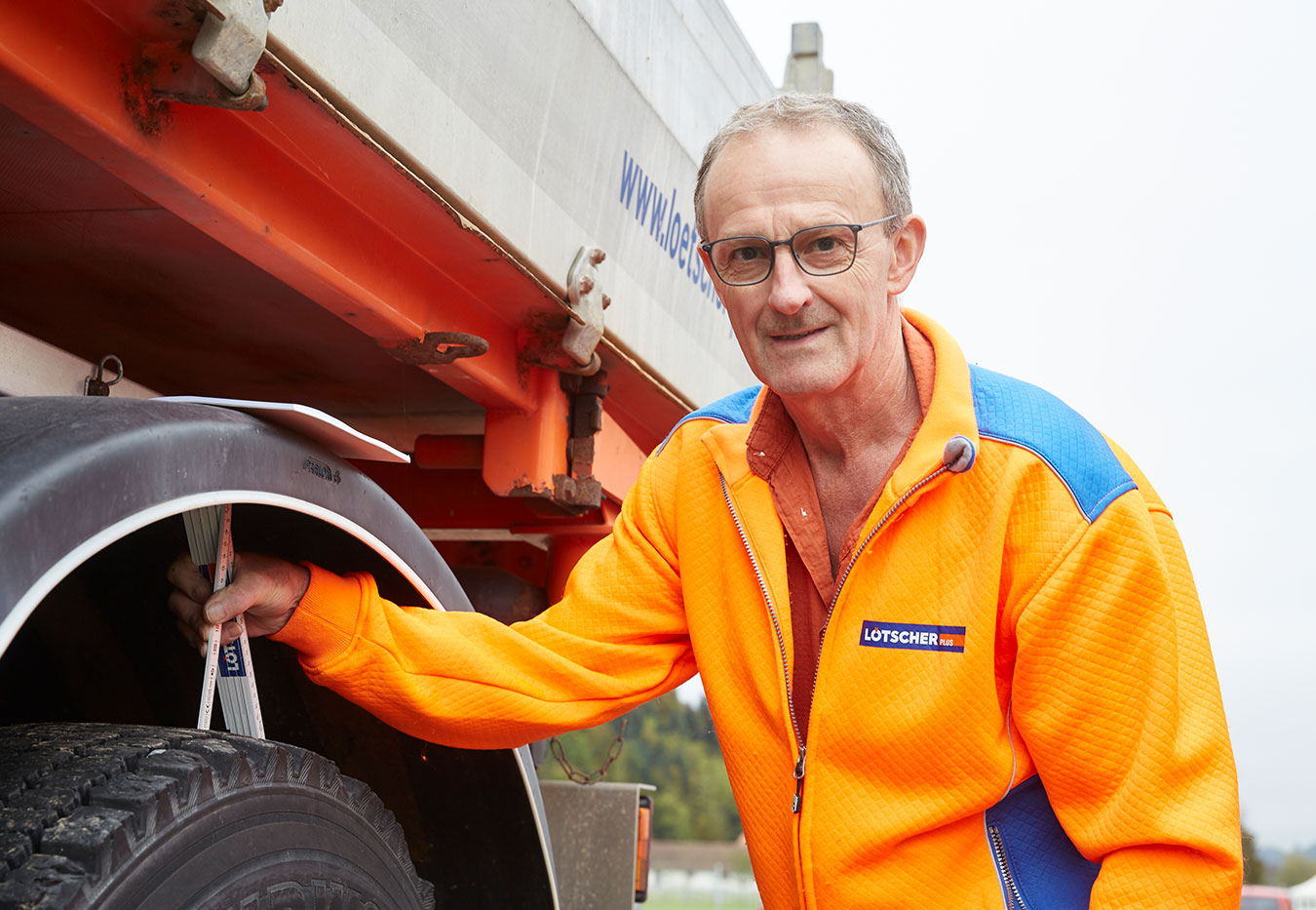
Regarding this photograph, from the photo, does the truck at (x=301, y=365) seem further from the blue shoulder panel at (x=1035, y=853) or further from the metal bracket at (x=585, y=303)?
the blue shoulder panel at (x=1035, y=853)

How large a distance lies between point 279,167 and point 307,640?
706 mm

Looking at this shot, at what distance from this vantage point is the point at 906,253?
189 cm

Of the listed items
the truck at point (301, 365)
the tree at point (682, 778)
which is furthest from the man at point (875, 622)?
the tree at point (682, 778)

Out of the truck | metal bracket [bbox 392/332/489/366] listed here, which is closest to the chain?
the truck

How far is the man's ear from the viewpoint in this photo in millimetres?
1857

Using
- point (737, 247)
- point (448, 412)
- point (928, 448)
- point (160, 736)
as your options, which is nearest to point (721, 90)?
point (448, 412)

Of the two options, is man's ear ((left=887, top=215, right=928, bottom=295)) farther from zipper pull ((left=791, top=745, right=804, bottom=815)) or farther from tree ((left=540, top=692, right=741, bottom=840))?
tree ((left=540, top=692, right=741, bottom=840))

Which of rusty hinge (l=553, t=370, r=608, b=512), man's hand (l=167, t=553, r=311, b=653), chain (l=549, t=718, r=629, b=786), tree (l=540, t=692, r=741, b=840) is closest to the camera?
man's hand (l=167, t=553, r=311, b=653)

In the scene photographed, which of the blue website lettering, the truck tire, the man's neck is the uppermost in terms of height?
the blue website lettering

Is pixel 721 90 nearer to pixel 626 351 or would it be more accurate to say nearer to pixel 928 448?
pixel 626 351

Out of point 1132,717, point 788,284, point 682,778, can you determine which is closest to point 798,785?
point 1132,717

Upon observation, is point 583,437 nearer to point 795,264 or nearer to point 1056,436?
point 795,264

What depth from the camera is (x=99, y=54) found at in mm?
1482

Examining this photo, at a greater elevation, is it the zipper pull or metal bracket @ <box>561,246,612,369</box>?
metal bracket @ <box>561,246,612,369</box>
